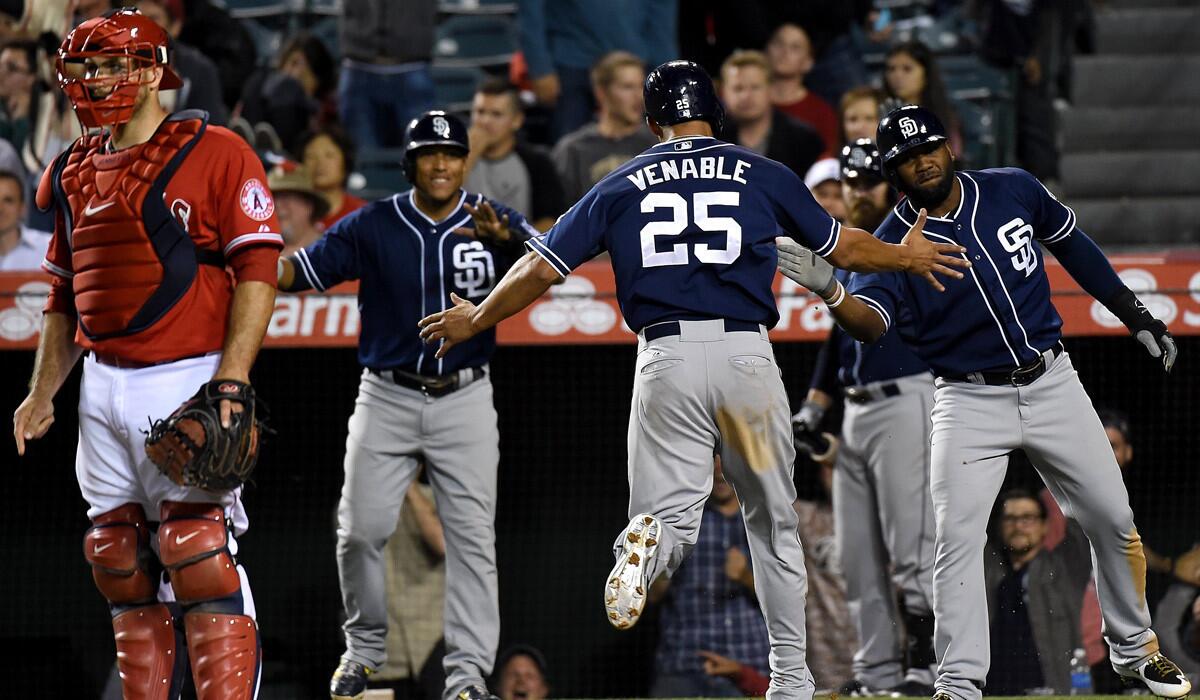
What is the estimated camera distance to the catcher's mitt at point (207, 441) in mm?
3443

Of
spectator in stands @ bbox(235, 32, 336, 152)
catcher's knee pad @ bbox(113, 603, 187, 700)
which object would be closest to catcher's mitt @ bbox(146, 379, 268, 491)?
catcher's knee pad @ bbox(113, 603, 187, 700)

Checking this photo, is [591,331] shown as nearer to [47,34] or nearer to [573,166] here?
[573,166]

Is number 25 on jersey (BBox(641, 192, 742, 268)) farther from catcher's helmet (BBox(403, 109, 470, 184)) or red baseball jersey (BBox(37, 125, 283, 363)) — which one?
catcher's helmet (BBox(403, 109, 470, 184))

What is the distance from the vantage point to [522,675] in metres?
6.46

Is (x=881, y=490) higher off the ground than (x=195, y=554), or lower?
lower

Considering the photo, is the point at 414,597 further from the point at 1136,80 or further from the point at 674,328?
the point at 1136,80

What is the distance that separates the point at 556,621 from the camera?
712 centimetres

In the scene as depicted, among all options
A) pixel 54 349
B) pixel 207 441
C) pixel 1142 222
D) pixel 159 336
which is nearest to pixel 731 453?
pixel 207 441

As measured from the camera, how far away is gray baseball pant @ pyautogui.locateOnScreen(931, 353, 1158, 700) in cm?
433

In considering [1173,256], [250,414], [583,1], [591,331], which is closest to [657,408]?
[250,414]

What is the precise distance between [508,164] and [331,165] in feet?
2.89

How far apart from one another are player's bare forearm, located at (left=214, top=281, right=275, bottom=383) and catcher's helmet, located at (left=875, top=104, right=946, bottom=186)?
6.43ft

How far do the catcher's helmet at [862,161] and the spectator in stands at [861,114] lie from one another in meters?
0.98

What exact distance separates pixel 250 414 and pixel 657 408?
110cm
